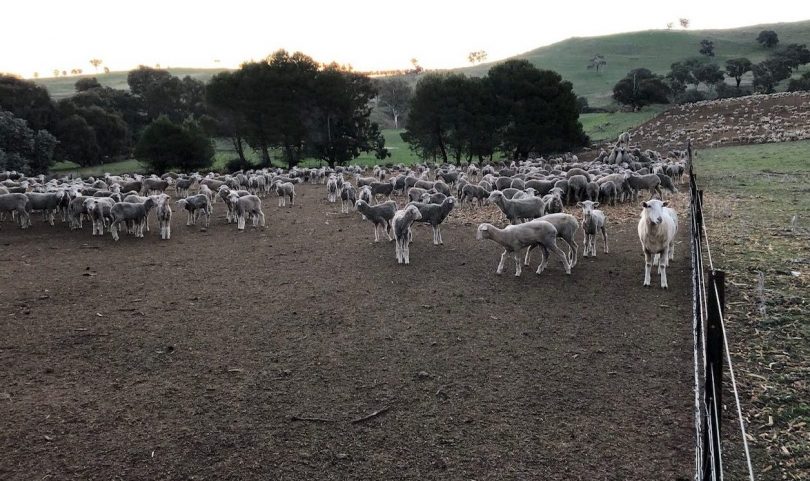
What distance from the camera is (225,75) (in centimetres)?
5494

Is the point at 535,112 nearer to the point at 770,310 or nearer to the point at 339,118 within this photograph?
the point at 339,118

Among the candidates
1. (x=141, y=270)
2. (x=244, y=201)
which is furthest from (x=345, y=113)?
(x=141, y=270)

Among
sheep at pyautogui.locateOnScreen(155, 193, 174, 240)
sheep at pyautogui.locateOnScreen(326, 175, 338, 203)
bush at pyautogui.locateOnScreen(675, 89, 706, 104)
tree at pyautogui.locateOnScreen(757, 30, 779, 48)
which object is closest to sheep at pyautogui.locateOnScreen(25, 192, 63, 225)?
sheep at pyautogui.locateOnScreen(155, 193, 174, 240)

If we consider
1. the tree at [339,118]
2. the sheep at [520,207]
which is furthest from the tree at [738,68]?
the sheep at [520,207]

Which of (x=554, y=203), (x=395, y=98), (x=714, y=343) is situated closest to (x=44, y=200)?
(x=554, y=203)

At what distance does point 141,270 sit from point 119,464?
951cm

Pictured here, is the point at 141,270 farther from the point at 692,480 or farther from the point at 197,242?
the point at 692,480

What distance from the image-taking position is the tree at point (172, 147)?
4881 cm

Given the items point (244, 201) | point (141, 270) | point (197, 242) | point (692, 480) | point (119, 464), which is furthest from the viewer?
point (244, 201)

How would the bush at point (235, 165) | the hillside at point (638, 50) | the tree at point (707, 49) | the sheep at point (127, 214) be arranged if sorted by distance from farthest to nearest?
the tree at point (707, 49), the hillside at point (638, 50), the bush at point (235, 165), the sheep at point (127, 214)

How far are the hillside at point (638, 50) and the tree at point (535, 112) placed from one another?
6033cm

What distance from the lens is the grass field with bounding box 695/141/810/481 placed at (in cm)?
603

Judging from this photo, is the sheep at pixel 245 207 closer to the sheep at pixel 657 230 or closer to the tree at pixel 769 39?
the sheep at pixel 657 230

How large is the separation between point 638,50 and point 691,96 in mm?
65040
